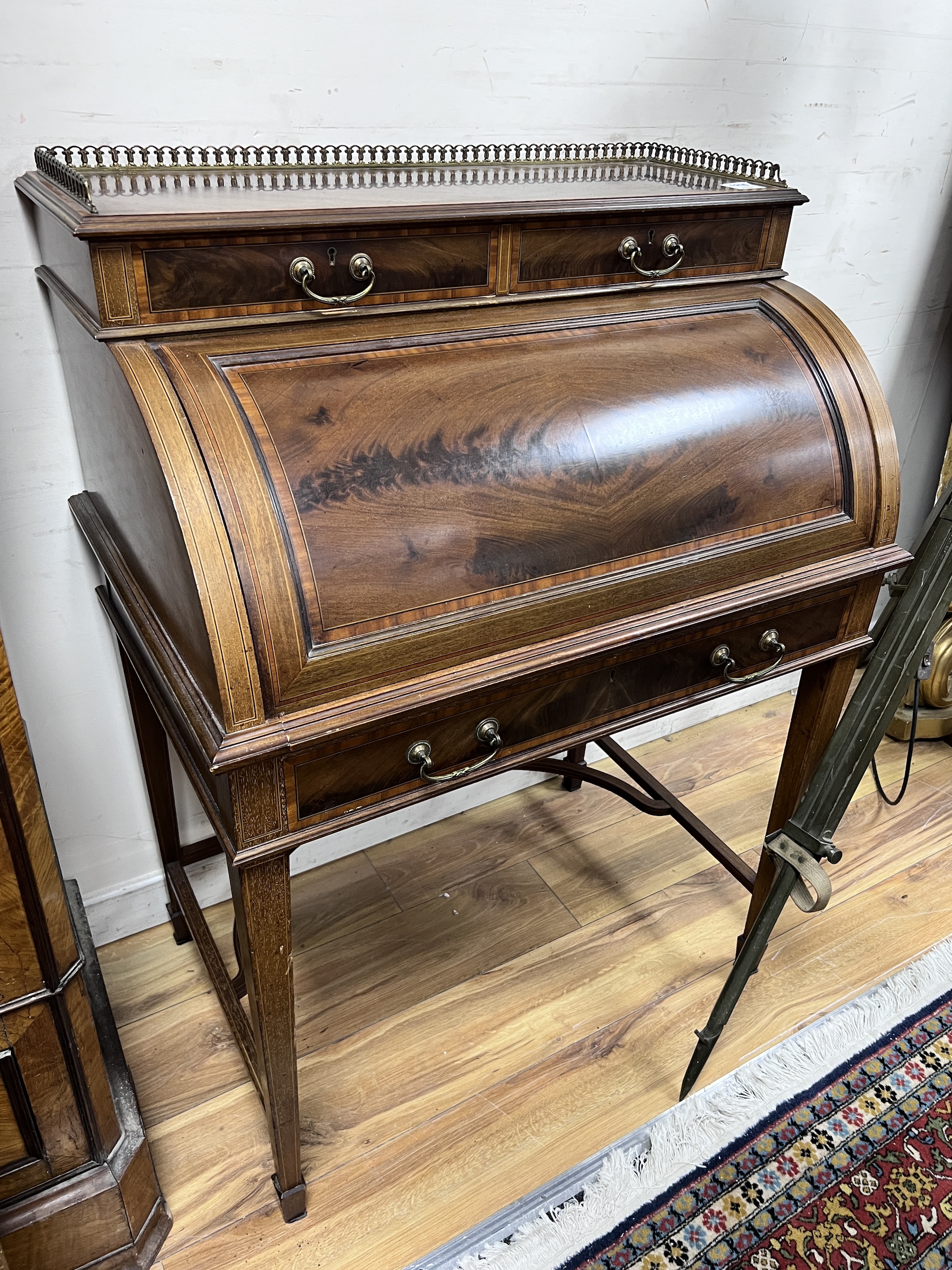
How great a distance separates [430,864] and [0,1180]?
1060mm

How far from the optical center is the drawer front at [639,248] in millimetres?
1281

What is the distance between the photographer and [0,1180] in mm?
1222

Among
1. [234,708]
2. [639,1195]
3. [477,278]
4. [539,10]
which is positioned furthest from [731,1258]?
[539,10]

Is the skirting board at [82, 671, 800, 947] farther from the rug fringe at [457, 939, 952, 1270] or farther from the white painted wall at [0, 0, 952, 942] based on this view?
the rug fringe at [457, 939, 952, 1270]

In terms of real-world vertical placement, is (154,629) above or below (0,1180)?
above

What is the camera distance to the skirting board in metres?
1.89

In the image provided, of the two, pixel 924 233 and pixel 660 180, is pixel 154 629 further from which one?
pixel 924 233

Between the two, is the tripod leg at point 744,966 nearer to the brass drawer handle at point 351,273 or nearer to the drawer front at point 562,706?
the drawer front at point 562,706

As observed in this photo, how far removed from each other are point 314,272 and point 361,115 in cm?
57

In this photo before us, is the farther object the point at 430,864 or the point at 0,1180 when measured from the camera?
the point at 430,864

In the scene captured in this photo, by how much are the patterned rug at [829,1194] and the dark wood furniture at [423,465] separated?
0.59m

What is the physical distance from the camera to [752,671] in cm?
145

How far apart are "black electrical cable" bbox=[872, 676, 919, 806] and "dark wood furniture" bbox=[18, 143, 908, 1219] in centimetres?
71

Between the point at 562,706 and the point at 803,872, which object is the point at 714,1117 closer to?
the point at 803,872
